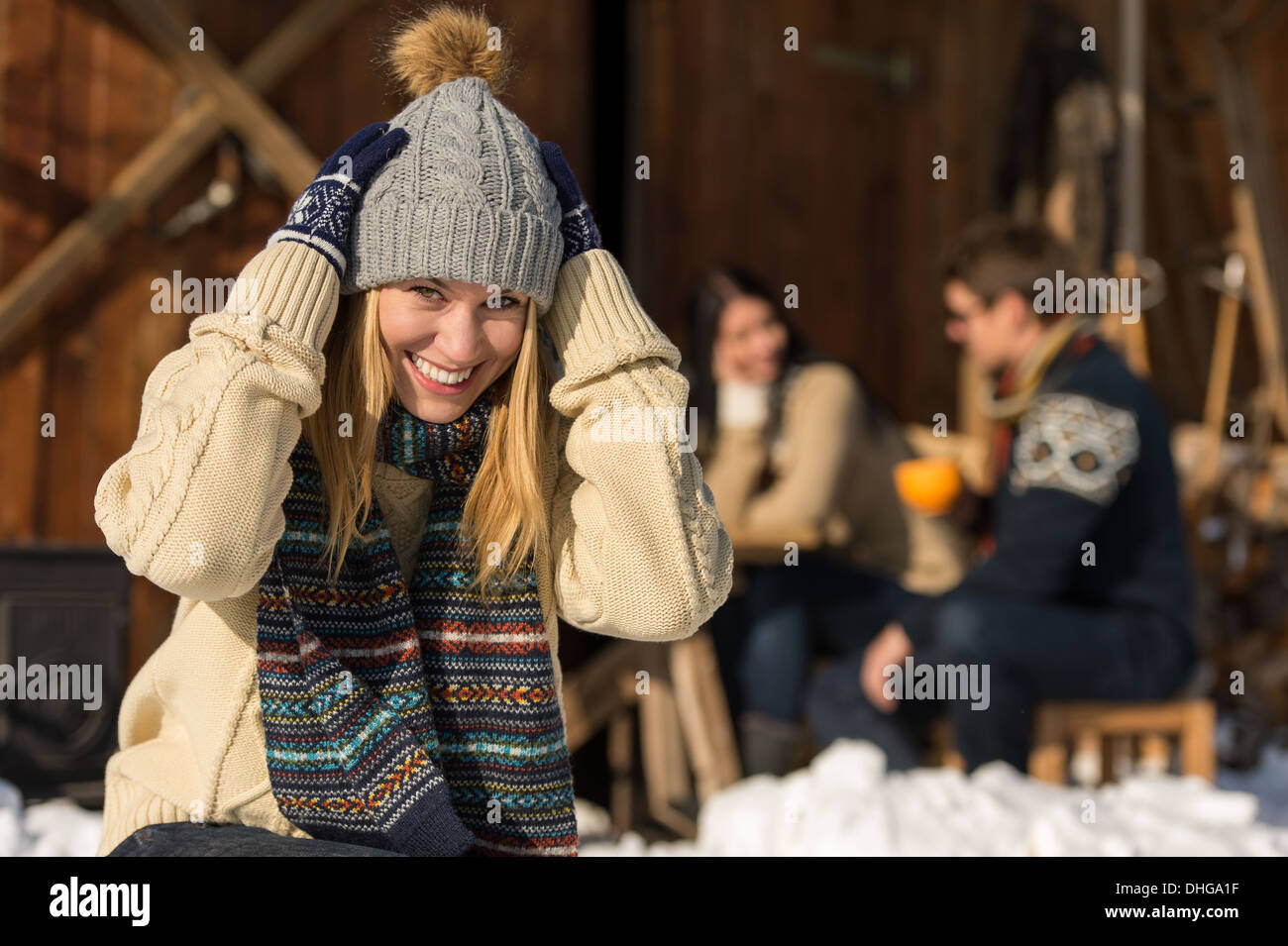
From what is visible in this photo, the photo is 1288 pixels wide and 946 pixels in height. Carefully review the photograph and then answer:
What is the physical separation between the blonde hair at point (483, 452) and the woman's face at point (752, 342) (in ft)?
7.86

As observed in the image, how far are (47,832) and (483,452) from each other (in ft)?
4.71

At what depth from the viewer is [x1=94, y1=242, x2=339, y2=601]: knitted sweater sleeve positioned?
1.42m

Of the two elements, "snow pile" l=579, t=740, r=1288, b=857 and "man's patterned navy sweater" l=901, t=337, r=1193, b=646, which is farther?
"man's patterned navy sweater" l=901, t=337, r=1193, b=646

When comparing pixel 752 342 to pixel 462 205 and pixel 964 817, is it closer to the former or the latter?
pixel 964 817

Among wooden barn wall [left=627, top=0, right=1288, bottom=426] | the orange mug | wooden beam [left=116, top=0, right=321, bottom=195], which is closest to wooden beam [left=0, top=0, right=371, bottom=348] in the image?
wooden beam [left=116, top=0, right=321, bottom=195]

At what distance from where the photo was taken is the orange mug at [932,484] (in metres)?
3.61

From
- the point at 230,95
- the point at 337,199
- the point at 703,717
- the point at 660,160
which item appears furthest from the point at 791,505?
the point at 337,199

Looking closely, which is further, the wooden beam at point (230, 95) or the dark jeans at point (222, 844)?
the wooden beam at point (230, 95)

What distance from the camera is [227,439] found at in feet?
4.69

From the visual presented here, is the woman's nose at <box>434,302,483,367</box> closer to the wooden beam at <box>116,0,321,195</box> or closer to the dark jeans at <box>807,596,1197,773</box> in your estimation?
the dark jeans at <box>807,596,1197,773</box>

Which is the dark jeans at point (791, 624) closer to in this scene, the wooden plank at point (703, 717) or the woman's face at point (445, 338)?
the wooden plank at point (703, 717)

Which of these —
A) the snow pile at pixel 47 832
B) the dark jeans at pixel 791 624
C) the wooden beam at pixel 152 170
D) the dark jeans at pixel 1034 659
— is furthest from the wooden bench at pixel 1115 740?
the wooden beam at pixel 152 170

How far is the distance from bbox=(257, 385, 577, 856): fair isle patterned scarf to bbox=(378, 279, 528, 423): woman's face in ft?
0.13

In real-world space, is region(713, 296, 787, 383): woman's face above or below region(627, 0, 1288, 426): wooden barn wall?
below
